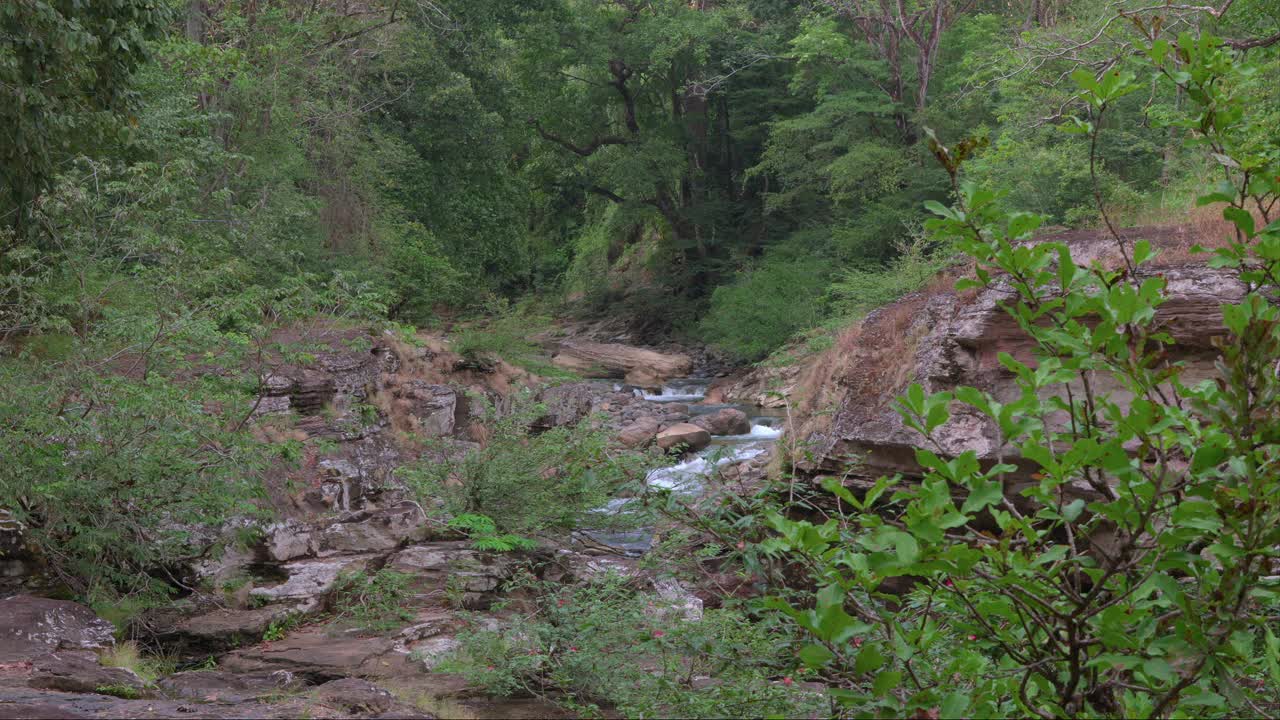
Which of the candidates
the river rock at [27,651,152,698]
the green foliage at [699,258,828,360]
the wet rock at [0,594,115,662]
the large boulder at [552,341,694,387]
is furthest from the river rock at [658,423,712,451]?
the river rock at [27,651,152,698]

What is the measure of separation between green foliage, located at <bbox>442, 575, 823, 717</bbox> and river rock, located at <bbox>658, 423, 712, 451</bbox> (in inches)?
431

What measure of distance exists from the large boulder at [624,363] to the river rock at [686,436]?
678 cm

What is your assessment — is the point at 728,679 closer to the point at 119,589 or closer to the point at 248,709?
the point at 248,709

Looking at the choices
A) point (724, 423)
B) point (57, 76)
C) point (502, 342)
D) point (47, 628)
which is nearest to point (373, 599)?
point (47, 628)

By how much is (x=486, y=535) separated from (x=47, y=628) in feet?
13.5

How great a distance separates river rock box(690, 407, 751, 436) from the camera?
1934 centimetres

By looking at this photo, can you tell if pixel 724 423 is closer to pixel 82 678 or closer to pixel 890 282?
pixel 890 282

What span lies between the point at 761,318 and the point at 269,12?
559 inches

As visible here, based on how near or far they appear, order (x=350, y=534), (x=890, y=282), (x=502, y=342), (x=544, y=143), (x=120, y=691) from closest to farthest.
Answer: (x=120, y=691) → (x=350, y=534) → (x=890, y=282) → (x=502, y=342) → (x=544, y=143)

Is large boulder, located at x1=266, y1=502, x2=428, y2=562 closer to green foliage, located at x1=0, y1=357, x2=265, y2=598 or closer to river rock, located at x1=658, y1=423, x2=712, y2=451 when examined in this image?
green foliage, located at x1=0, y1=357, x2=265, y2=598

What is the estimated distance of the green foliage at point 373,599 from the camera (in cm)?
795

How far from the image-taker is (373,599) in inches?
325

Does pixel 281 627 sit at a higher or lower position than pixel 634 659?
lower

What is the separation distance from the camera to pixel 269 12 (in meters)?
18.3
